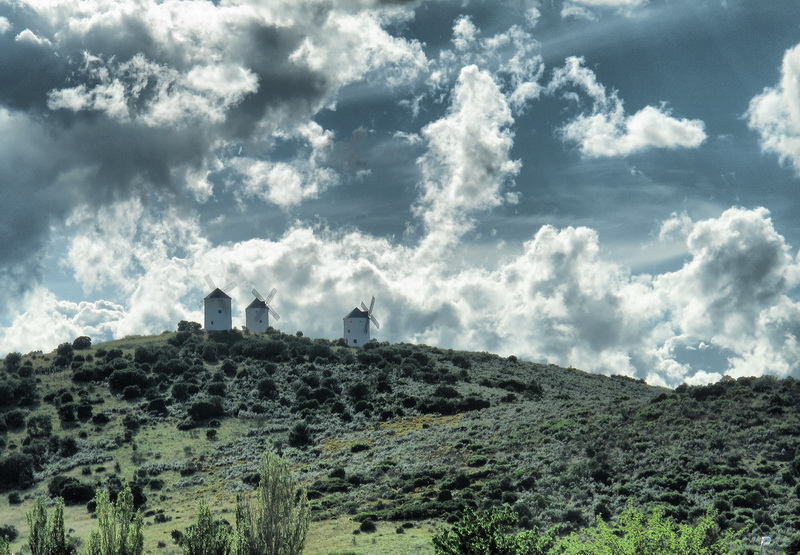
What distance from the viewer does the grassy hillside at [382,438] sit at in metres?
54.9

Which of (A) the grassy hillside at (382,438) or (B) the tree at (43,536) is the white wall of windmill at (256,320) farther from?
(B) the tree at (43,536)

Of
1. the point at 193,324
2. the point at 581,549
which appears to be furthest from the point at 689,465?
the point at 193,324

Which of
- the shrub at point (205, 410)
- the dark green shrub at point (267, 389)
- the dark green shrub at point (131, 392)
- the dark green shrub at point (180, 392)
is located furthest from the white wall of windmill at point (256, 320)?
the shrub at point (205, 410)

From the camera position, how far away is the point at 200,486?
244ft

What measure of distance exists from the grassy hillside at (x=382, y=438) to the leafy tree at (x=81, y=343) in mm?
2502

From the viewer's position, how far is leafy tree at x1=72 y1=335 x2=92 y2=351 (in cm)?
13238

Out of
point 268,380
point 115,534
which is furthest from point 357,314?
point 115,534

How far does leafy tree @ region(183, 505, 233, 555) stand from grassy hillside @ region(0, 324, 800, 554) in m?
15.3

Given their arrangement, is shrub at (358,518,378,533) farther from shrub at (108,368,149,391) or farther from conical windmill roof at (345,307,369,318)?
conical windmill roof at (345,307,369,318)

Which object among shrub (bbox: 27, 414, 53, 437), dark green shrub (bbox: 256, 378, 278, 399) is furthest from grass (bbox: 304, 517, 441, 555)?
dark green shrub (bbox: 256, 378, 278, 399)

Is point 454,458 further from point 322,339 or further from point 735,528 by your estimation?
→ point 322,339

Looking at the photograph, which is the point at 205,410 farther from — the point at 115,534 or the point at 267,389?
the point at 115,534

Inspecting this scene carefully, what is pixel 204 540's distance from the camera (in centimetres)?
3422

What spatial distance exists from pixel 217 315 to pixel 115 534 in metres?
119
